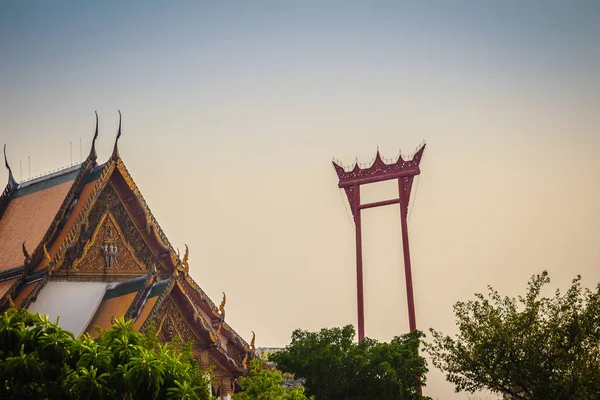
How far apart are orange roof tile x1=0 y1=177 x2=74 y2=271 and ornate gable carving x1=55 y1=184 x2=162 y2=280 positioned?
2.84ft

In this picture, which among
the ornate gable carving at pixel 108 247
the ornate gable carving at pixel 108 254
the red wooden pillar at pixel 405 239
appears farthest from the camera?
the red wooden pillar at pixel 405 239

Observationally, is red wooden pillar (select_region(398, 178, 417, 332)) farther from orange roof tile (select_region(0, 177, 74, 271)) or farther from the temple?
orange roof tile (select_region(0, 177, 74, 271))

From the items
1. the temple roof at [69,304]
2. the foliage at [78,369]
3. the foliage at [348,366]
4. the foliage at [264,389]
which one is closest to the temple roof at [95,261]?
the temple roof at [69,304]

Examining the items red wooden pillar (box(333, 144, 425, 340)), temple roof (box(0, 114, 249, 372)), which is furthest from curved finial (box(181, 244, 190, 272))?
red wooden pillar (box(333, 144, 425, 340))

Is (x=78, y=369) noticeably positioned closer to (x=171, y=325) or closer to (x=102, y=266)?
(x=171, y=325)

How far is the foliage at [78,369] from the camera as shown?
46.0 ft

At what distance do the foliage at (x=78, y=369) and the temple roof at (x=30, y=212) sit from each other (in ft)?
28.3

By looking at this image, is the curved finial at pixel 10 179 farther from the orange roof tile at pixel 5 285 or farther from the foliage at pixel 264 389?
the foliage at pixel 264 389

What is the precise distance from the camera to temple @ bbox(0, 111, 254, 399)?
855 inches

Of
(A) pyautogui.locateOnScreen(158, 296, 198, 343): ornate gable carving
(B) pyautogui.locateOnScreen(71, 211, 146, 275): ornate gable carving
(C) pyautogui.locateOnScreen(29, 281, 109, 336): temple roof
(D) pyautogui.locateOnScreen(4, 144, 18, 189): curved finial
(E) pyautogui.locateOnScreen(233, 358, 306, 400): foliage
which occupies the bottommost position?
(E) pyautogui.locateOnScreen(233, 358, 306, 400): foliage

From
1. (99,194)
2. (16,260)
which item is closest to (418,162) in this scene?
(99,194)

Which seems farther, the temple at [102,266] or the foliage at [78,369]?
the temple at [102,266]

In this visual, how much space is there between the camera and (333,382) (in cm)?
2364

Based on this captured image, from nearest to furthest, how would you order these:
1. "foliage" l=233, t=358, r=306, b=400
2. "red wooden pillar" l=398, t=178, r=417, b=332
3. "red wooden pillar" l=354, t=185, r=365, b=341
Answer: "foliage" l=233, t=358, r=306, b=400 < "red wooden pillar" l=398, t=178, r=417, b=332 < "red wooden pillar" l=354, t=185, r=365, b=341
